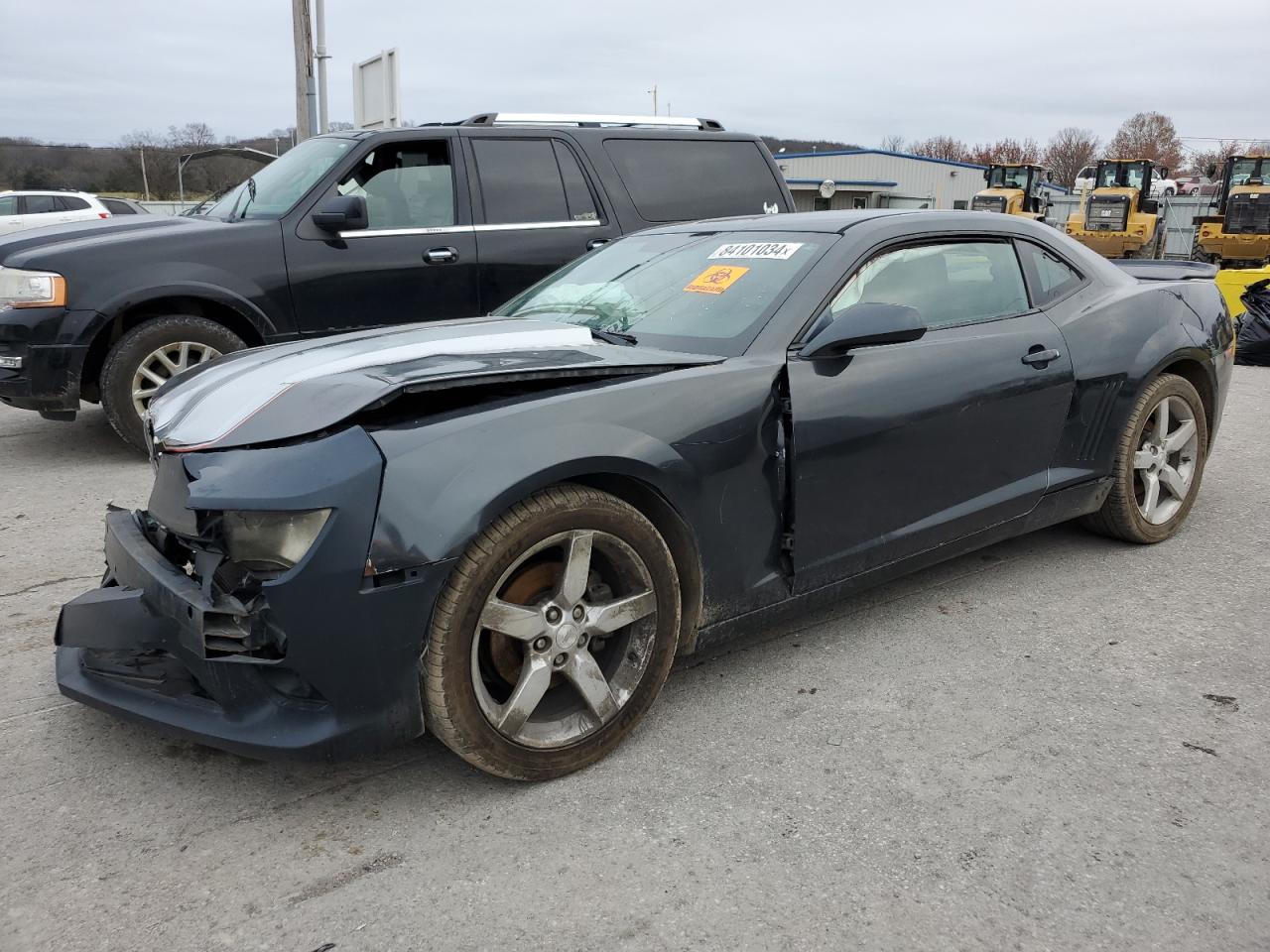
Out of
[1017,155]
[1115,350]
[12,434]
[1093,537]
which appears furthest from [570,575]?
[1017,155]

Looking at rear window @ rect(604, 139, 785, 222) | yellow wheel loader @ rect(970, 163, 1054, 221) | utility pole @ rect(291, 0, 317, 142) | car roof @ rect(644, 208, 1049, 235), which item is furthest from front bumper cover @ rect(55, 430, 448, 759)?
yellow wheel loader @ rect(970, 163, 1054, 221)

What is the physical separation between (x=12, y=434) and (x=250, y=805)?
544 centimetres

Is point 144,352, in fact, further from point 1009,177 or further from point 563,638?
point 1009,177

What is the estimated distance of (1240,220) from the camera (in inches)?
850

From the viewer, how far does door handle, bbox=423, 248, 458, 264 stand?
6219 millimetres

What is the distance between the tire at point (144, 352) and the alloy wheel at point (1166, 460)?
4862 millimetres

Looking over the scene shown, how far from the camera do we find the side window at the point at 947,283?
136 inches

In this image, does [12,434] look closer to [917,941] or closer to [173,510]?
[173,510]

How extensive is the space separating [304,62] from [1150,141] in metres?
84.8

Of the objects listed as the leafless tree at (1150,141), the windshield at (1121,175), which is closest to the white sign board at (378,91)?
the windshield at (1121,175)

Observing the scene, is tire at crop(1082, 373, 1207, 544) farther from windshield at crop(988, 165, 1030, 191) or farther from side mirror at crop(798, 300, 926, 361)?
windshield at crop(988, 165, 1030, 191)

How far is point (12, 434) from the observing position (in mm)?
6793

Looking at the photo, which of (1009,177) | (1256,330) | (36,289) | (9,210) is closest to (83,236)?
(36,289)

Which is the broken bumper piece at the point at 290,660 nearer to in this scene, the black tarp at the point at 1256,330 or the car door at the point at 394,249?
the car door at the point at 394,249
